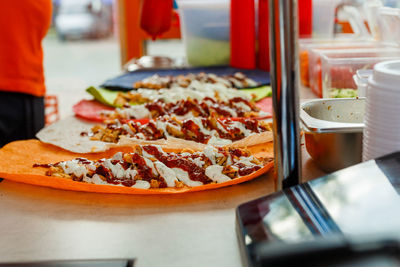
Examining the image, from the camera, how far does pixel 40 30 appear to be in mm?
2436

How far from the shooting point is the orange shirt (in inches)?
91.7

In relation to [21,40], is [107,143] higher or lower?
lower

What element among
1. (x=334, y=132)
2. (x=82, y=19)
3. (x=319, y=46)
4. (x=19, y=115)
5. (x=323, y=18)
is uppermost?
(x=82, y=19)

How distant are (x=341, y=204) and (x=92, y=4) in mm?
13249

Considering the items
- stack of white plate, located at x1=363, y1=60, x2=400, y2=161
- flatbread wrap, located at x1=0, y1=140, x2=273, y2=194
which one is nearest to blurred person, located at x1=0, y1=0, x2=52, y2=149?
flatbread wrap, located at x1=0, y1=140, x2=273, y2=194

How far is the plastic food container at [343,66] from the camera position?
5.51 ft

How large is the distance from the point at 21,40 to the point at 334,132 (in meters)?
1.82

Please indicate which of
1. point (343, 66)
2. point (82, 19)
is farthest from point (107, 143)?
point (82, 19)

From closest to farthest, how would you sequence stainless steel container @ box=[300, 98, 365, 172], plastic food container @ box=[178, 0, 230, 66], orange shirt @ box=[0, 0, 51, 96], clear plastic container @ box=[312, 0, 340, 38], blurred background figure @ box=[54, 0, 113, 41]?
1. stainless steel container @ box=[300, 98, 365, 172]
2. orange shirt @ box=[0, 0, 51, 96]
3. clear plastic container @ box=[312, 0, 340, 38]
4. plastic food container @ box=[178, 0, 230, 66]
5. blurred background figure @ box=[54, 0, 113, 41]

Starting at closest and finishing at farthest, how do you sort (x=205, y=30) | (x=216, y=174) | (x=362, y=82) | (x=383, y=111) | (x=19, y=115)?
(x=383, y=111) < (x=216, y=174) < (x=362, y=82) < (x=19, y=115) < (x=205, y=30)

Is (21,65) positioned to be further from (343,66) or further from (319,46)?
(343,66)

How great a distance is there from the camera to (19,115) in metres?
2.48

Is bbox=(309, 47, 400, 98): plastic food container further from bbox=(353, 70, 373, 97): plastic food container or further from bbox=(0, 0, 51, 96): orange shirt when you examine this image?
bbox=(0, 0, 51, 96): orange shirt

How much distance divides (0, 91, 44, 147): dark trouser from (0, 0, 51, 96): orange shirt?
2.1 inches
